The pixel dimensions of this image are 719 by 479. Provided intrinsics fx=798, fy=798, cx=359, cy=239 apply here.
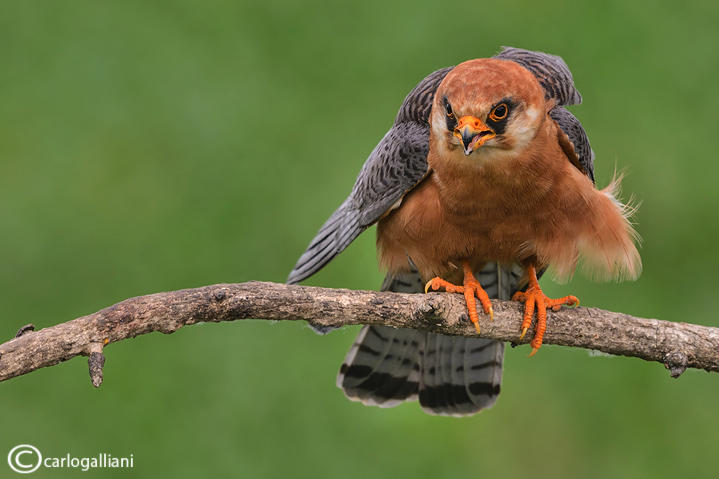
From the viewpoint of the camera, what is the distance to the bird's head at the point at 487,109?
7.51 feet

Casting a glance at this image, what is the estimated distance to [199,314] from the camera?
6.92ft

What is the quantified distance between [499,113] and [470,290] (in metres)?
0.61

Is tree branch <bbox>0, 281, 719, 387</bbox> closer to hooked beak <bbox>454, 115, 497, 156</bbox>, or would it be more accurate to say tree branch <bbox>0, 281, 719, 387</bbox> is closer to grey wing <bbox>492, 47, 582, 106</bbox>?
hooked beak <bbox>454, 115, 497, 156</bbox>

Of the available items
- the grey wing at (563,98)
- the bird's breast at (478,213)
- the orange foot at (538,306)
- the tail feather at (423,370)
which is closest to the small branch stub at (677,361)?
the orange foot at (538,306)

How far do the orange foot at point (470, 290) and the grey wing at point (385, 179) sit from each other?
1.03 feet

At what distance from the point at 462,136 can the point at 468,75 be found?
0.20m

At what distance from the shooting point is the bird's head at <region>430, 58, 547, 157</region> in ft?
7.51

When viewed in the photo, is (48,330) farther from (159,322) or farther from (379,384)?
(379,384)

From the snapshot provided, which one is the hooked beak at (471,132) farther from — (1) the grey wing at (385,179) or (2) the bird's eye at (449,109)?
(1) the grey wing at (385,179)

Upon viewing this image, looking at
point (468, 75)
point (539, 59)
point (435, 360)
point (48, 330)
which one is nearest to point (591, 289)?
point (435, 360)

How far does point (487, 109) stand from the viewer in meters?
2.29

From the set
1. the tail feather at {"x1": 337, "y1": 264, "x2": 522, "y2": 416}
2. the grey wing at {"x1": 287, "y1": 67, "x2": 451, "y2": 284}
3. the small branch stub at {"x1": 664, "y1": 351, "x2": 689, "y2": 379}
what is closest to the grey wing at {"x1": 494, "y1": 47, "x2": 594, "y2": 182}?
the grey wing at {"x1": 287, "y1": 67, "x2": 451, "y2": 284}

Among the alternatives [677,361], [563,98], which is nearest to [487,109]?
[563,98]

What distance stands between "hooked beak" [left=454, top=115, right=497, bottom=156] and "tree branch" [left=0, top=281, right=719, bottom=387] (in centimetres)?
46
